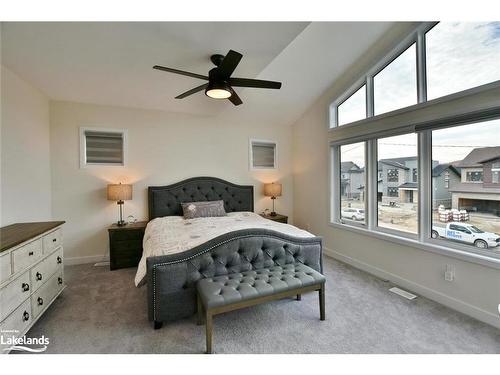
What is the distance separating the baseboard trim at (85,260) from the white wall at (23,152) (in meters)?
0.77

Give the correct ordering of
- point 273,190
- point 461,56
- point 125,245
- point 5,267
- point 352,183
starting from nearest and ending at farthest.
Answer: point 5,267 → point 461,56 → point 125,245 → point 352,183 → point 273,190

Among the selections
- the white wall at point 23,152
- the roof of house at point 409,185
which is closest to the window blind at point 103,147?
the white wall at point 23,152

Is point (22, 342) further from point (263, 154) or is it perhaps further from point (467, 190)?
point (467, 190)

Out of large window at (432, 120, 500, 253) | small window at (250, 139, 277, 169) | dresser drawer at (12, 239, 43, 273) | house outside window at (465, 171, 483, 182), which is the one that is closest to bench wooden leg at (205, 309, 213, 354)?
dresser drawer at (12, 239, 43, 273)

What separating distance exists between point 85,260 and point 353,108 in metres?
5.07

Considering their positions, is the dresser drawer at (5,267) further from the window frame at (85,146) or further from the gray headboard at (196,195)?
the window frame at (85,146)

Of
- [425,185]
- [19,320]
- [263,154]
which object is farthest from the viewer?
[263,154]

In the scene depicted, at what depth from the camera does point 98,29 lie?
214cm

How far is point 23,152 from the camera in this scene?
2834 mm

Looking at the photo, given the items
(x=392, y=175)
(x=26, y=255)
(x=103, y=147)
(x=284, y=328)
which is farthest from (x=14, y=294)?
(x=392, y=175)

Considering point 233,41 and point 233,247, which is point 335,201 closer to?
point 233,247

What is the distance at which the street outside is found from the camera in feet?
7.33
